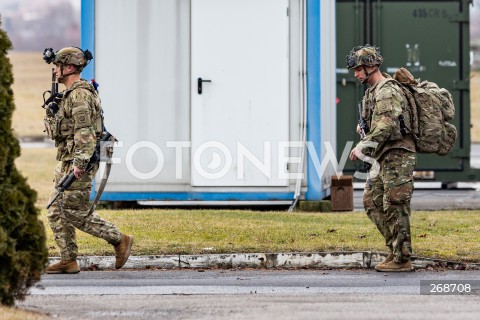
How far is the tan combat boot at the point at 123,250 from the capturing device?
11.6 meters

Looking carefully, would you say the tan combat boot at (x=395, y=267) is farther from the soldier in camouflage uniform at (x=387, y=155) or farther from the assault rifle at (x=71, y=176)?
the assault rifle at (x=71, y=176)

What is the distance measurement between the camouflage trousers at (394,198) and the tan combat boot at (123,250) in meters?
2.12

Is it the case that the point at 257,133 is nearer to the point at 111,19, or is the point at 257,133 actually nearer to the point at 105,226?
the point at 111,19

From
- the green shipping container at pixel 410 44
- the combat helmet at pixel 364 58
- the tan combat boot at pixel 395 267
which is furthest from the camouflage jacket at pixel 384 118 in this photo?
the green shipping container at pixel 410 44

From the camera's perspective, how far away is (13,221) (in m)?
8.41

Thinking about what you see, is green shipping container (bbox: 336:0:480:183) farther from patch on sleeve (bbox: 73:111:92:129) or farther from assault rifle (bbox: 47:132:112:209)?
patch on sleeve (bbox: 73:111:92:129)

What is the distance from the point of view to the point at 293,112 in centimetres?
1659

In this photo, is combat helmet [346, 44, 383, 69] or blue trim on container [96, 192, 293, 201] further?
blue trim on container [96, 192, 293, 201]

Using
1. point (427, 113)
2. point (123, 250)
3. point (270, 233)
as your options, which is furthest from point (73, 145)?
point (427, 113)

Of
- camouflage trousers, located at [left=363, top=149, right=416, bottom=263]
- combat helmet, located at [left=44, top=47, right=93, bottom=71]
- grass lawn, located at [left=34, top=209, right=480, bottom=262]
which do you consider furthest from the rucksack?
combat helmet, located at [left=44, top=47, right=93, bottom=71]

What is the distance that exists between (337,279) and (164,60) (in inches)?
238

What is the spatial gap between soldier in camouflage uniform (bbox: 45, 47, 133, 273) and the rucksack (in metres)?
2.62

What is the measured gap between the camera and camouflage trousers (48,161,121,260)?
11359 mm

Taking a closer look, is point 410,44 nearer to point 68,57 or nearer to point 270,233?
point 270,233
